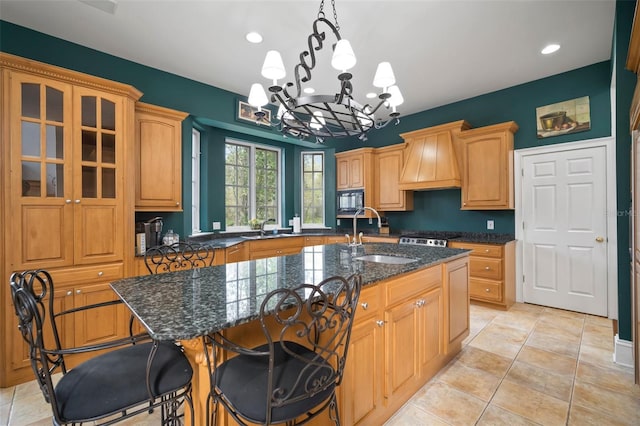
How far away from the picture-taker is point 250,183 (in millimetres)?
4922

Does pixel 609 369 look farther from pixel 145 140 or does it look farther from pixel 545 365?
pixel 145 140

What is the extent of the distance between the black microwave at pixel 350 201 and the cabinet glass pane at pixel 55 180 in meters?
4.00

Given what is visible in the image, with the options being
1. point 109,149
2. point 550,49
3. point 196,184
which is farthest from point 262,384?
point 550,49

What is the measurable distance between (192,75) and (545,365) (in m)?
4.65

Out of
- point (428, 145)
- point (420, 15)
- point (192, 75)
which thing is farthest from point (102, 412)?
point (428, 145)

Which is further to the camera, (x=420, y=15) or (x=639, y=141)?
(x=420, y=15)

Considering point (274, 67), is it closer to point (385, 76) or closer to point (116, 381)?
point (385, 76)

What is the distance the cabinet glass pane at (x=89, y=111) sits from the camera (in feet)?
7.91

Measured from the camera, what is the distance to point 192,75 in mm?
3492

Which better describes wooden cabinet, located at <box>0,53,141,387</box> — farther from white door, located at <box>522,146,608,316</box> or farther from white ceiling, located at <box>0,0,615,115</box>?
white door, located at <box>522,146,608,316</box>

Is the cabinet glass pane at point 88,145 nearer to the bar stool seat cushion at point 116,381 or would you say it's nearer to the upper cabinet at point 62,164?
the upper cabinet at point 62,164

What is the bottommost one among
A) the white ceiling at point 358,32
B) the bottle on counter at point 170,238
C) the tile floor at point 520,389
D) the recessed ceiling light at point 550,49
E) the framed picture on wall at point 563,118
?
the tile floor at point 520,389

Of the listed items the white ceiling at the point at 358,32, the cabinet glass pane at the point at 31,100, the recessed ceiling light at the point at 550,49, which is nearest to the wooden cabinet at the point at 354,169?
the white ceiling at the point at 358,32

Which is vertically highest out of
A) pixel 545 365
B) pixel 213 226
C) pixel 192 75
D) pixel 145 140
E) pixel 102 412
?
pixel 192 75
